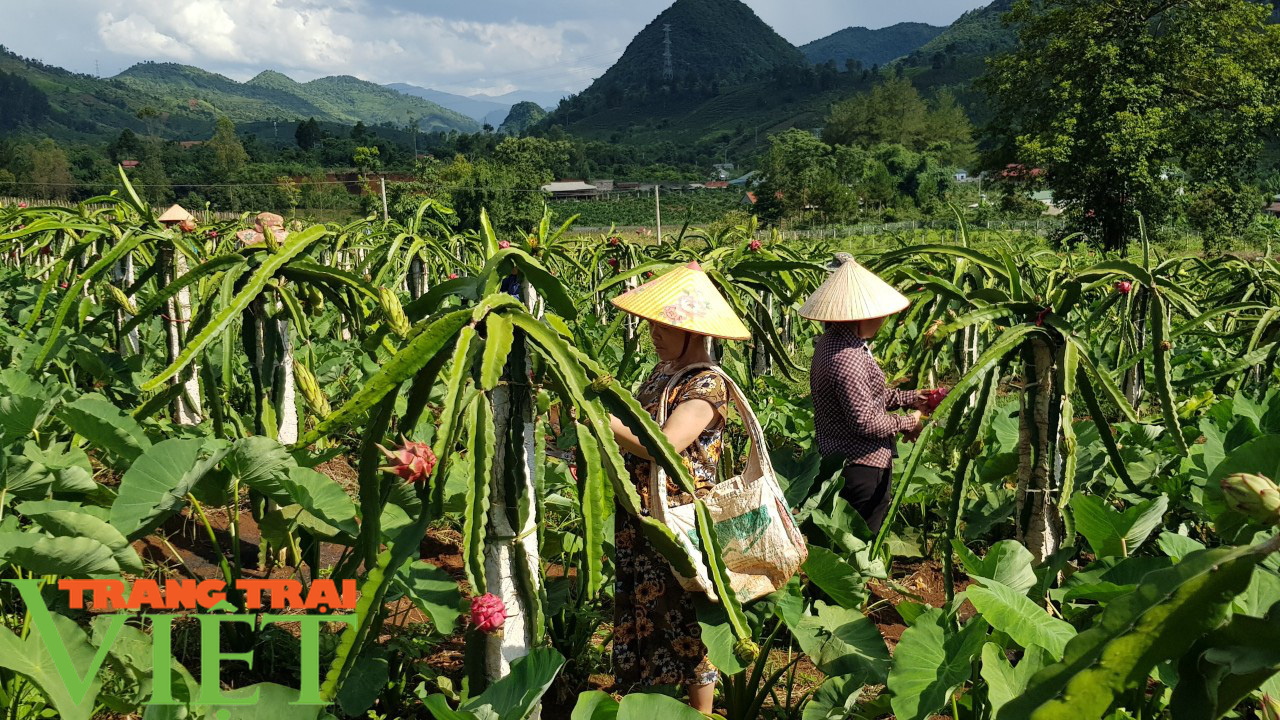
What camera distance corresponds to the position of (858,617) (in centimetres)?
193

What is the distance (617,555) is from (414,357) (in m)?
1.05

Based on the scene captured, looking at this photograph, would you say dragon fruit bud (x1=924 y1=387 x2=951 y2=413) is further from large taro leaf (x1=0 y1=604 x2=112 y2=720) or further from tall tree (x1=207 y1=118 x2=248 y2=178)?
tall tree (x1=207 y1=118 x2=248 y2=178)

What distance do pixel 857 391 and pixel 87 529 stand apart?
2052 mm

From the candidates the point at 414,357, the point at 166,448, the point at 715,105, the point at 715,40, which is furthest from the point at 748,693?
the point at 715,40

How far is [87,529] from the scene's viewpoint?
1716 millimetres

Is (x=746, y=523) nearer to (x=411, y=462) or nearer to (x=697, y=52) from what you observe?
(x=411, y=462)

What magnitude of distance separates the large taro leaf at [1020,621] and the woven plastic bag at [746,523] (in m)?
0.52

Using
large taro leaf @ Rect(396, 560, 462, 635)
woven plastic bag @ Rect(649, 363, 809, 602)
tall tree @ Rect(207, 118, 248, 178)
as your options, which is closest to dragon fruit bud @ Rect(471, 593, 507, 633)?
large taro leaf @ Rect(396, 560, 462, 635)

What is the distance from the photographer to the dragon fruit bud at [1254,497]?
0.83 metres

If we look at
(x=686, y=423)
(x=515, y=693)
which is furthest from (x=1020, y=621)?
(x=515, y=693)

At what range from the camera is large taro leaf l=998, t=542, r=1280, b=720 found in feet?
2.72

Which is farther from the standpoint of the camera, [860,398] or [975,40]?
[975,40]

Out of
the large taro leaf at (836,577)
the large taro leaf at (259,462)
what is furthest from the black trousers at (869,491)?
the large taro leaf at (259,462)

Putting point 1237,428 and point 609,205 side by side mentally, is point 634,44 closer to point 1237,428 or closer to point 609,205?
point 609,205
